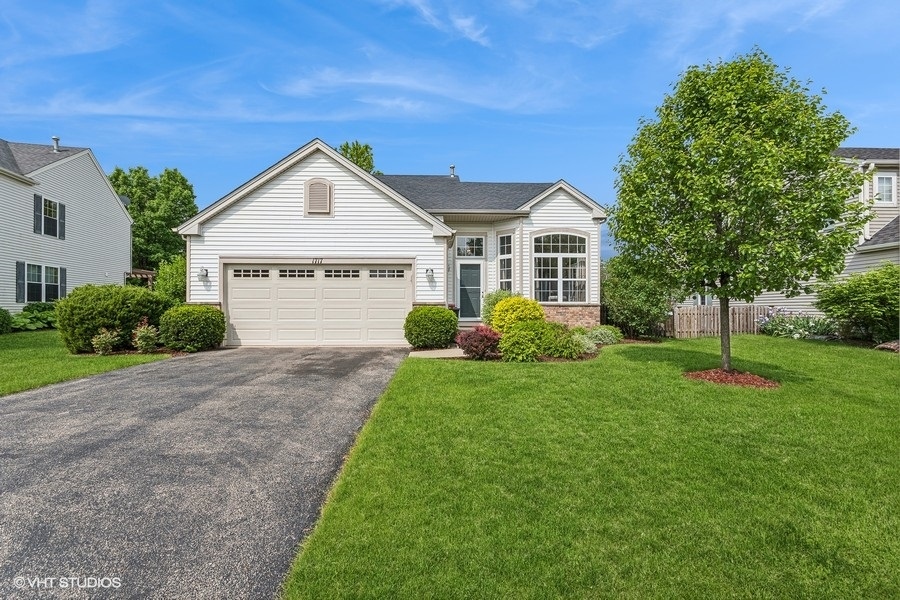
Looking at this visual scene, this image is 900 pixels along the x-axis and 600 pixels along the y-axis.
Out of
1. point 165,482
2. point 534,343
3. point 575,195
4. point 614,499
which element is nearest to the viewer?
point 614,499

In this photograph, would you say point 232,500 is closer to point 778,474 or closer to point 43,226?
point 778,474

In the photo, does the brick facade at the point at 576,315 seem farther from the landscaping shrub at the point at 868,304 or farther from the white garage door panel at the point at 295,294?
the white garage door panel at the point at 295,294

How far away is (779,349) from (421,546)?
1255cm

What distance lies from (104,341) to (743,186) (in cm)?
1461

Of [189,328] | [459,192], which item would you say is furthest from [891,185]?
[189,328]

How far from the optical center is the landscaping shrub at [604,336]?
1338cm

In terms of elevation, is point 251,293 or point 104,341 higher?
point 251,293

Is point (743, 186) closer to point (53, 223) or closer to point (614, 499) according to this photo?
point (614, 499)

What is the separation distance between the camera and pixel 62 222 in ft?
68.3

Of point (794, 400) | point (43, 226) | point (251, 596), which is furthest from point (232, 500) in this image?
point (43, 226)

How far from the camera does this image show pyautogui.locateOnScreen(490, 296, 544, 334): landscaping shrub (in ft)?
35.9

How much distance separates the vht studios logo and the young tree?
8.50 metres

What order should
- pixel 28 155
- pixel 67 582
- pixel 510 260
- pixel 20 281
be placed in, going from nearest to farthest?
pixel 67 582 → pixel 510 260 → pixel 20 281 → pixel 28 155

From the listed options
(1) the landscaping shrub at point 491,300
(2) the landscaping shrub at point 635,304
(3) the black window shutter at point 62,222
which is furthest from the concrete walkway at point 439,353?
(3) the black window shutter at point 62,222
